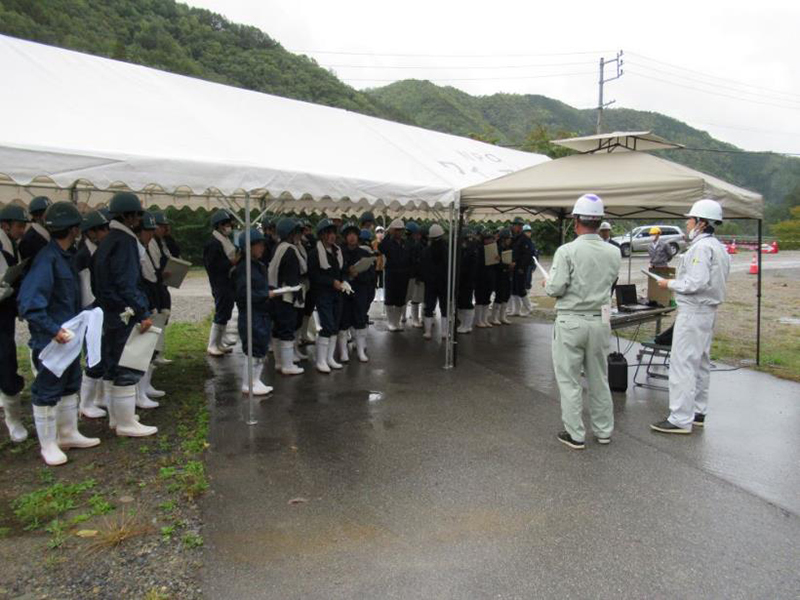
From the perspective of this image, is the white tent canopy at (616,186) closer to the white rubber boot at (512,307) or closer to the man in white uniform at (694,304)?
the man in white uniform at (694,304)

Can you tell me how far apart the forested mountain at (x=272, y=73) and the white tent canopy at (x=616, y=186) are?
27.9m

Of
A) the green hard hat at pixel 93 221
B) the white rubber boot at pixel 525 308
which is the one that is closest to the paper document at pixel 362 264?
the green hard hat at pixel 93 221

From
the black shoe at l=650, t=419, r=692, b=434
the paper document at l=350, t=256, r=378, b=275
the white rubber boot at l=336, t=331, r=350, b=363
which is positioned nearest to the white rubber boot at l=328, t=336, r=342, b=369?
the white rubber boot at l=336, t=331, r=350, b=363

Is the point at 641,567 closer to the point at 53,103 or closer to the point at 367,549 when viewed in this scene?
the point at 367,549

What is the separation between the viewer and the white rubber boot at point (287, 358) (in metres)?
7.30

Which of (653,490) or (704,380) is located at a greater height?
(704,380)

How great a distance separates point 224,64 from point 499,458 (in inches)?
1897

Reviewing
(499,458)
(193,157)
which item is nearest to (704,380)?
(499,458)

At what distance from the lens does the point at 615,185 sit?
21.7 ft

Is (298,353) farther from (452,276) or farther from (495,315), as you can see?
(495,315)

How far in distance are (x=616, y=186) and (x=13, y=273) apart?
607 centimetres

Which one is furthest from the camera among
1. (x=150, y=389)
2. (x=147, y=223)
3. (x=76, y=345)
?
(x=150, y=389)

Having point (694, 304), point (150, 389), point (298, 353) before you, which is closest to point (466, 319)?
point (298, 353)

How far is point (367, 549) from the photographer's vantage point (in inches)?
137
